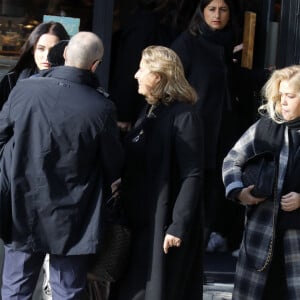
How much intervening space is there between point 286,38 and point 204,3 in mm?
595

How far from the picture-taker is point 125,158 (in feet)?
14.4

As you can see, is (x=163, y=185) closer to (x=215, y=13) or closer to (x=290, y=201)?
(x=290, y=201)

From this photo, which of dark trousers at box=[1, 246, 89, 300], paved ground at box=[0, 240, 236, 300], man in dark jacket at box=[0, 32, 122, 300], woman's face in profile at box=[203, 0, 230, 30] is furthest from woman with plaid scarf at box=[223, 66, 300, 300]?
woman's face in profile at box=[203, 0, 230, 30]

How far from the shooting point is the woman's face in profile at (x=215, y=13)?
5684 mm

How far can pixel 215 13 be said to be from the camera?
5684 millimetres

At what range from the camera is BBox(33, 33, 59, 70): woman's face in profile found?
4.85 metres

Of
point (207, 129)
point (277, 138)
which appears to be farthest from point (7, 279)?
point (207, 129)

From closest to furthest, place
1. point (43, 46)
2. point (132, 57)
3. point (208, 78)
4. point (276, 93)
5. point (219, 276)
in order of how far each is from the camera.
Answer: point (276, 93)
point (43, 46)
point (208, 78)
point (219, 276)
point (132, 57)

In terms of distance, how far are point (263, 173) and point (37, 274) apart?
1.25 m

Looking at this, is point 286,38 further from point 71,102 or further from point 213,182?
point 71,102

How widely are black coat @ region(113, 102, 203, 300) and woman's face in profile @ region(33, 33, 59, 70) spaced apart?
0.77 m

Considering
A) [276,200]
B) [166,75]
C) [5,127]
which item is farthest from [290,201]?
[5,127]

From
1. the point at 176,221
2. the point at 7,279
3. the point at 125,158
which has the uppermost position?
the point at 125,158

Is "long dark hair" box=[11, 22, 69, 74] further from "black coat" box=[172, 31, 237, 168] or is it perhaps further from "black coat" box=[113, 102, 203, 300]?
"black coat" box=[172, 31, 237, 168]
